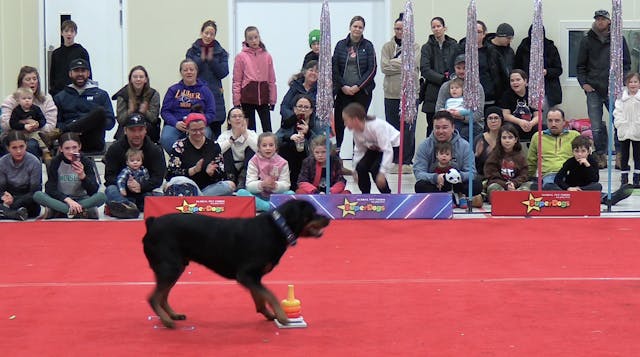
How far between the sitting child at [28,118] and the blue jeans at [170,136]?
121cm

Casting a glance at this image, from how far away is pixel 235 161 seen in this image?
12.1 metres

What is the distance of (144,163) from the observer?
11359 millimetres

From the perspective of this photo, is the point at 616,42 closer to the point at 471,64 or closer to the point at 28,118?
the point at 471,64

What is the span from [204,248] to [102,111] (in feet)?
20.5

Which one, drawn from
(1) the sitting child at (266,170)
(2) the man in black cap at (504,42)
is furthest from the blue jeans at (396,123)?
(1) the sitting child at (266,170)

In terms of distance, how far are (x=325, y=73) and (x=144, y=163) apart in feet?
6.59

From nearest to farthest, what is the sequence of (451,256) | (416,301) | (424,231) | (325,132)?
1. (416,301)
2. (451,256)
3. (424,231)
4. (325,132)

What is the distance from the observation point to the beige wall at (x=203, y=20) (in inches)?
610

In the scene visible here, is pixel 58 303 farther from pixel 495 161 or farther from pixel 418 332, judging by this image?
pixel 495 161

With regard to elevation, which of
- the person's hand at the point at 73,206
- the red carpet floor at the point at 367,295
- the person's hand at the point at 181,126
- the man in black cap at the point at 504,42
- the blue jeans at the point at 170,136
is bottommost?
the red carpet floor at the point at 367,295

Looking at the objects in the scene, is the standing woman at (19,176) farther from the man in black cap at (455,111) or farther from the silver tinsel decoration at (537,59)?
the silver tinsel decoration at (537,59)

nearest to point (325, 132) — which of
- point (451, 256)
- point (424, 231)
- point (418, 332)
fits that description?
point (424, 231)

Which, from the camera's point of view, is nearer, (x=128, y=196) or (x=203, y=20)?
(x=128, y=196)

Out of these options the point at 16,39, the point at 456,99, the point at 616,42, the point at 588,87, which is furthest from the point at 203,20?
the point at 616,42
